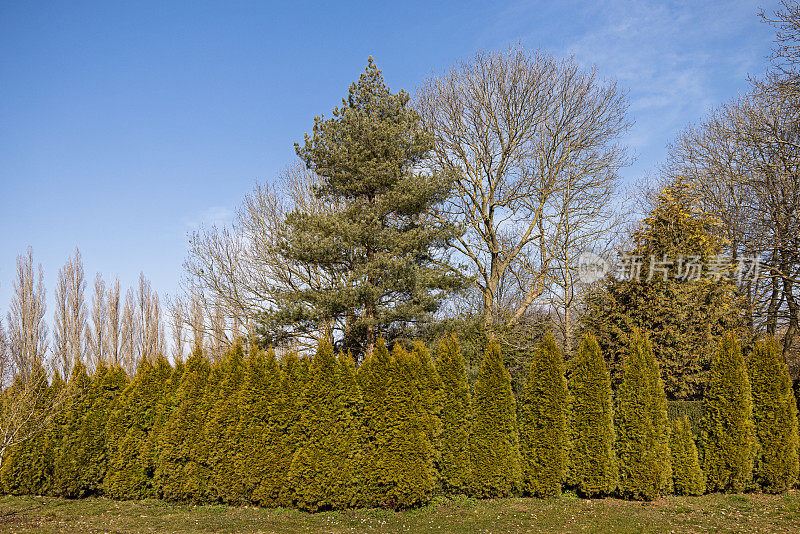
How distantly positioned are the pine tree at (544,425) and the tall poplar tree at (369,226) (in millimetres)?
4655

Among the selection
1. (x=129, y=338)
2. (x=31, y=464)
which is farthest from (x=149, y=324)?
(x=31, y=464)

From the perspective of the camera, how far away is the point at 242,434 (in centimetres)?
927

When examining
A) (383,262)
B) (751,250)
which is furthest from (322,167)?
(751,250)

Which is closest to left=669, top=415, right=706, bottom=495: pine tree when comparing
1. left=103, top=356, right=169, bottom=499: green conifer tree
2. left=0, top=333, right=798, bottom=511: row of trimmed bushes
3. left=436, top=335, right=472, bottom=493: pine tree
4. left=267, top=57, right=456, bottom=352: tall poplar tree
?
left=0, top=333, right=798, bottom=511: row of trimmed bushes

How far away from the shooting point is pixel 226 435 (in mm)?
9375

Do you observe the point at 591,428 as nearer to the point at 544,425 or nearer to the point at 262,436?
the point at 544,425

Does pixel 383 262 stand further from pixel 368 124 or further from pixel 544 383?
pixel 544 383

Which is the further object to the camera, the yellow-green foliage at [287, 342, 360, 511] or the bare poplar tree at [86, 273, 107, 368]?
the bare poplar tree at [86, 273, 107, 368]

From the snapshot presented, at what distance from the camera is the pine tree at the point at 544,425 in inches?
351

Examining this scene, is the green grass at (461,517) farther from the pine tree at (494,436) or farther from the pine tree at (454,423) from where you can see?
the pine tree at (454,423)

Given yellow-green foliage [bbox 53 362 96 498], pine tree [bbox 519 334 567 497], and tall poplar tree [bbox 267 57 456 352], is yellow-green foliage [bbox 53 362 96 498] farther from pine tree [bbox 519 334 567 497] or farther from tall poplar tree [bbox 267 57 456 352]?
pine tree [bbox 519 334 567 497]

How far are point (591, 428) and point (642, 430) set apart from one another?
86 centimetres

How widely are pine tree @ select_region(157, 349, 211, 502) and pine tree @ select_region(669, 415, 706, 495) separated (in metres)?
8.23

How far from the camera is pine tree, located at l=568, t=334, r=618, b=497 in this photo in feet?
29.1
